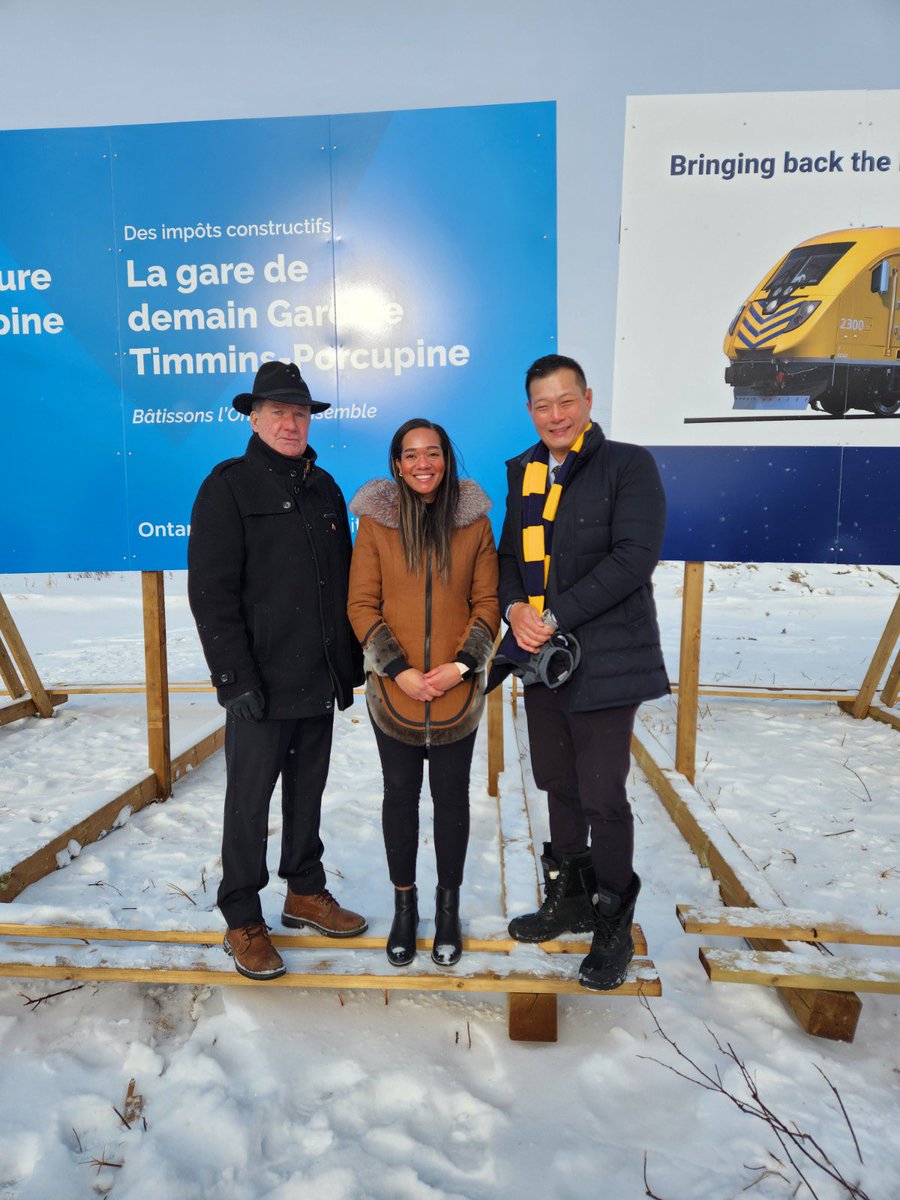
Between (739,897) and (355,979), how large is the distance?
1496 millimetres

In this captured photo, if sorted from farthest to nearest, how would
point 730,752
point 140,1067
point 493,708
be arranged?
point 730,752
point 493,708
point 140,1067

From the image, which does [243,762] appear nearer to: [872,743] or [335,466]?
[335,466]

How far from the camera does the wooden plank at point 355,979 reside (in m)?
2.02

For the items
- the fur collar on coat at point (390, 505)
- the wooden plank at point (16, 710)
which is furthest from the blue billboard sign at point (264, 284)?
the wooden plank at point (16, 710)

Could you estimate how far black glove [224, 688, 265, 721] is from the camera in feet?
6.91

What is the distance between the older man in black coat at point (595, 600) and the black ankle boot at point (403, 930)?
1.71 ft

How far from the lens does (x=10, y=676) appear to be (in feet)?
18.1

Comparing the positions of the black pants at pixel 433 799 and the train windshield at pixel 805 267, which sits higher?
the train windshield at pixel 805 267

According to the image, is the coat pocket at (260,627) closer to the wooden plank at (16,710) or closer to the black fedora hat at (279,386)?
the black fedora hat at (279,386)

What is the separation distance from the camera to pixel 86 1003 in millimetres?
2207

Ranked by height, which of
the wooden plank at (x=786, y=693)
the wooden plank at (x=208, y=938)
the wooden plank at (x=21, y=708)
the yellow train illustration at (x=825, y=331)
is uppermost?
the yellow train illustration at (x=825, y=331)

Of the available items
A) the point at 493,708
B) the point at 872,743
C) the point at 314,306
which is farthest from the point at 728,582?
the point at 314,306

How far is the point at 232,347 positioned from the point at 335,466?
0.76 meters

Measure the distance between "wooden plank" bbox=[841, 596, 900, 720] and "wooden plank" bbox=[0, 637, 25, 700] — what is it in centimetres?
641
